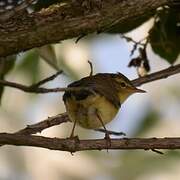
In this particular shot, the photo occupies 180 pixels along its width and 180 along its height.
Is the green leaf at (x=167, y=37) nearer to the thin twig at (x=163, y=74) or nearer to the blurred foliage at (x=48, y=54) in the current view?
the thin twig at (x=163, y=74)

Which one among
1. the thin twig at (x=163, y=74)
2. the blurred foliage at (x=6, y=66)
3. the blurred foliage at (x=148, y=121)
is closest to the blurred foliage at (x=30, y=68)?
the blurred foliage at (x=148, y=121)

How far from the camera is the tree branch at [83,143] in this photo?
1515 millimetres

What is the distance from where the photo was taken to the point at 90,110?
6.10 ft

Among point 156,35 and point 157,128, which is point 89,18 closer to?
point 156,35

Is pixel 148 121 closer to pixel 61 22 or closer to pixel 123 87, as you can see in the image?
pixel 123 87

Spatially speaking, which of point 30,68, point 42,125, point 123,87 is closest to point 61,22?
point 42,125

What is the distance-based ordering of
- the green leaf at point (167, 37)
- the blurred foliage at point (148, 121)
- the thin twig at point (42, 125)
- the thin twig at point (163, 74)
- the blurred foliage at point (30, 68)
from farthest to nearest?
the blurred foliage at point (148, 121), the blurred foliage at point (30, 68), the green leaf at point (167, 37), the thin twig at point (163, 74), the thin twig at point (42, 125)

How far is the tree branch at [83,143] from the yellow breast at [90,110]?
0.27m

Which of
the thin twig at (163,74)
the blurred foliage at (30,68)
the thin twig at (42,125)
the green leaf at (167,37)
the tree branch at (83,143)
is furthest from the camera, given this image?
the blurred foliage at (30,68)

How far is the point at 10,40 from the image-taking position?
1.54m

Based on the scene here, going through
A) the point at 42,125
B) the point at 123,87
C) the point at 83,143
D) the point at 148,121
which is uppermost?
the point at 83,143

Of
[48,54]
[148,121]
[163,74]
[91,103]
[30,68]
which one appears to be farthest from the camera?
[148,121]

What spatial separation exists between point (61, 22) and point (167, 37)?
744 mm

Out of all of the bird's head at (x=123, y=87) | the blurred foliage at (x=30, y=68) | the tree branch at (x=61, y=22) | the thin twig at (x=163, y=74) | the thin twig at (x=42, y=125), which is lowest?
the blurred foliage at (x=30, y=68)
